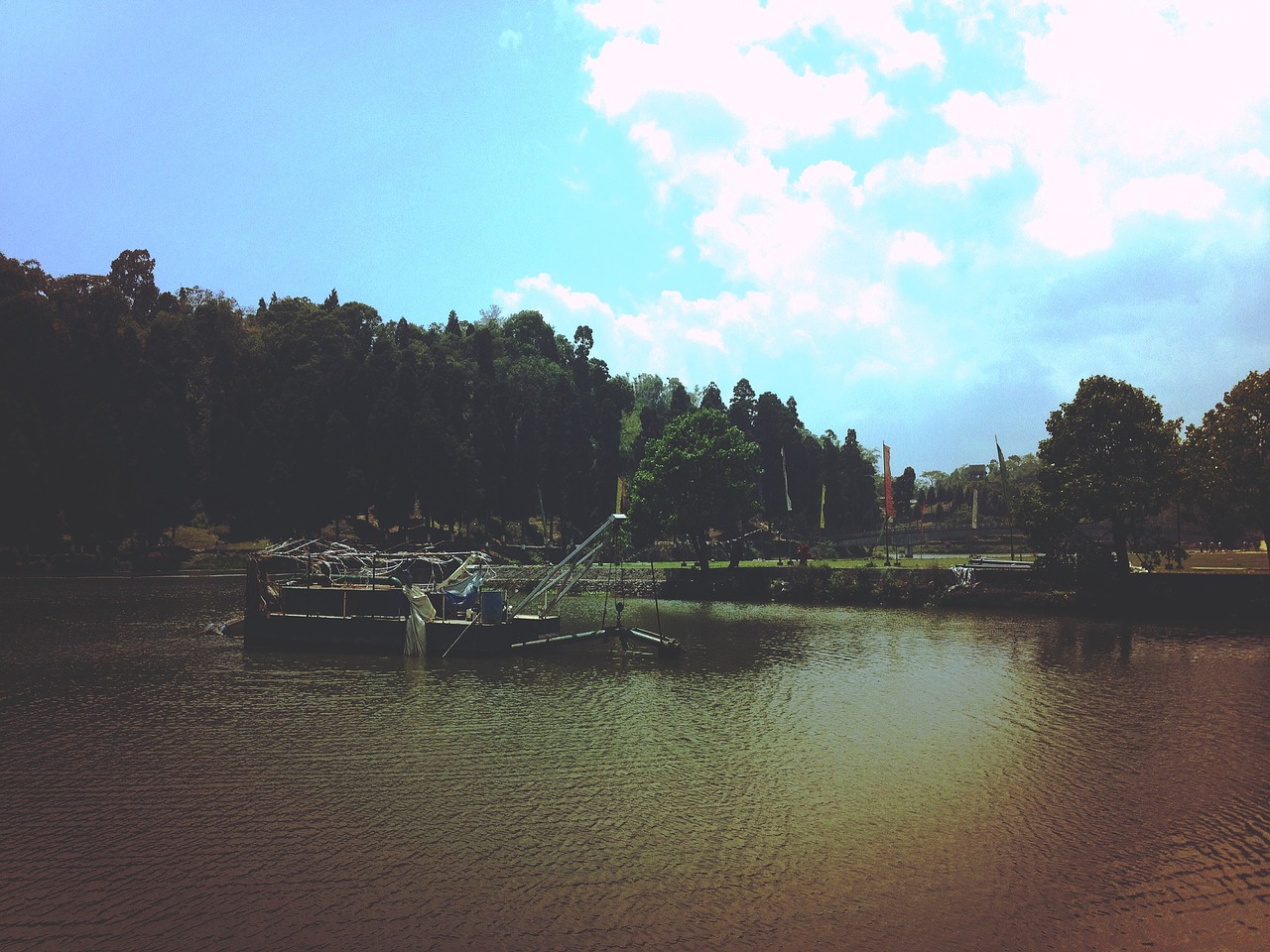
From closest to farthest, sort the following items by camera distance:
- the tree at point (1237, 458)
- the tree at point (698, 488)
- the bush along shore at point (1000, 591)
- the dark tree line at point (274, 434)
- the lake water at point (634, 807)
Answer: the lake water at point (634, 807)
the tree at point (1237, 458)
the bush along shore at point (1000, 591)
the tree at point (698, 488)
the dark tree line at point (274, 434)

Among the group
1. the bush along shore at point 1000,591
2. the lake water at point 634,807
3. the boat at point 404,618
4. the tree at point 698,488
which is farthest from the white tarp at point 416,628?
the tree at point 698,488

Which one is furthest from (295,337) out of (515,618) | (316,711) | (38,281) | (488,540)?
(316,711)

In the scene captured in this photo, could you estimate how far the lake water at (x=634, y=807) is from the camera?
13938 millimetres

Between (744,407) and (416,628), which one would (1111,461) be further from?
(744,407)

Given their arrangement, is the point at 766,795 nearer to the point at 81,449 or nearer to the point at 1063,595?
the point at 1063,595

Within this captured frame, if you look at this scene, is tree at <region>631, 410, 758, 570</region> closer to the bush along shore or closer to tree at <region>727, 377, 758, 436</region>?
the bush along shore

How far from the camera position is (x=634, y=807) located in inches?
758

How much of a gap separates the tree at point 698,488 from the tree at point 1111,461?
1116 inches

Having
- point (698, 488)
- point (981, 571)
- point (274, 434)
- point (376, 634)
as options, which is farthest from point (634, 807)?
point (274, 434)

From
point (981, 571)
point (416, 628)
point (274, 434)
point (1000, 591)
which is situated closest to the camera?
point (416, 628)

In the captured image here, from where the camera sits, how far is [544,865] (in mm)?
16031

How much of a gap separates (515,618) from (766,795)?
2378 cm

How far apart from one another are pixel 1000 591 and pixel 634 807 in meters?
51.5

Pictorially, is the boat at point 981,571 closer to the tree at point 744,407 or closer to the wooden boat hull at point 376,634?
the wooden boat hull at point 376,634
